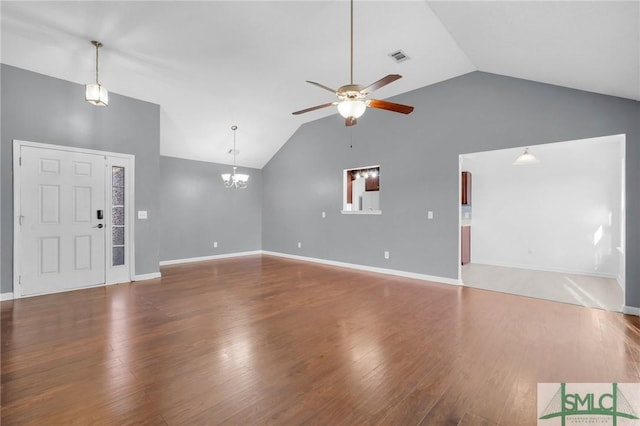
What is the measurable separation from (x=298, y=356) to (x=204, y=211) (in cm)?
591

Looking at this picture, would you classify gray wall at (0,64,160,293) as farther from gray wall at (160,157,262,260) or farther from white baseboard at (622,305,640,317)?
white baseboard at (622,305,640,317)

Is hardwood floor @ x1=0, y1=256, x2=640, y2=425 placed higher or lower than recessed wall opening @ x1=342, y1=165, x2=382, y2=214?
lower

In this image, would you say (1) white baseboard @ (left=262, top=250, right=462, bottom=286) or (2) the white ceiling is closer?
(2) the white ceiling

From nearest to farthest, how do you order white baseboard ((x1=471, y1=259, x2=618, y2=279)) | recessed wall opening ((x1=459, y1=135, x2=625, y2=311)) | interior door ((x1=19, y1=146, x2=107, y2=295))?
interior door ((x1=19, y1=146, x2=107, y2=295)), recessed wall opening ((x1=459, y1=135, x2=625, y2=311)), white baseboard ((x1=471, y1=259, x2=618, y2=279))

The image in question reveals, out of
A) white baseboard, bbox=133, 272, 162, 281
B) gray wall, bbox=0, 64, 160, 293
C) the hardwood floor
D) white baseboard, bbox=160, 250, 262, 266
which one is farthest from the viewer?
white baseboard, bbox=160, 250, 262, 266

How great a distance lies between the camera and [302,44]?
399cm

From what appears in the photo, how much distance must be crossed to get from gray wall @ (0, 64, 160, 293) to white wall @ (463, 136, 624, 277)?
583 centimetres

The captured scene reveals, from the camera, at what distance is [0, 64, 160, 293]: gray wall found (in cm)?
391

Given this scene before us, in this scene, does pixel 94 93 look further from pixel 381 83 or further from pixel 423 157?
pixel 423 157

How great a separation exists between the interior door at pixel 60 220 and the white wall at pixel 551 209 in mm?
6377

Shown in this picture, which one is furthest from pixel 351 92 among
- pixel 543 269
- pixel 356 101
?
pixel 543 269

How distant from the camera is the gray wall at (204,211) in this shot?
681 cm

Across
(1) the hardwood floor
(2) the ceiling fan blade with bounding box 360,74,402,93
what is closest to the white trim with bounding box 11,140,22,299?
(1) the hardwood floor

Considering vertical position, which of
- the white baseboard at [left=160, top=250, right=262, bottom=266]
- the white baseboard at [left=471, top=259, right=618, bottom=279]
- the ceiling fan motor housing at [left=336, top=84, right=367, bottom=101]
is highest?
the ceiling fan motor housing at [left=336, top=84, right=367, bottom=101]
